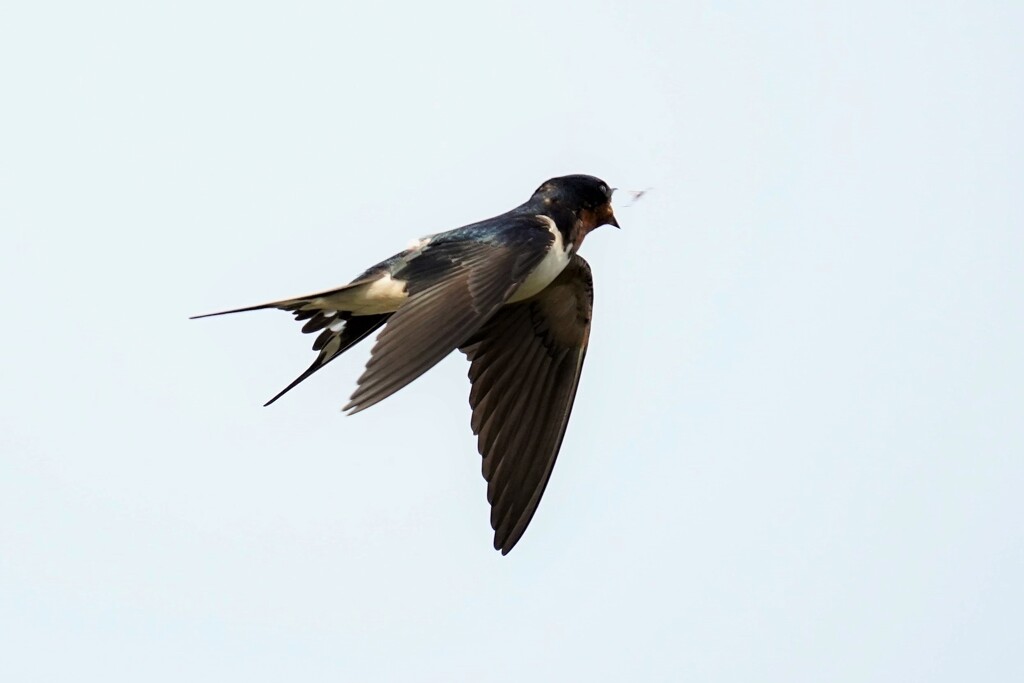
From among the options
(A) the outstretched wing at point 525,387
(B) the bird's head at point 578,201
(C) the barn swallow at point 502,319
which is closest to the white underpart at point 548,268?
(C) the barn swallow at point 502,319

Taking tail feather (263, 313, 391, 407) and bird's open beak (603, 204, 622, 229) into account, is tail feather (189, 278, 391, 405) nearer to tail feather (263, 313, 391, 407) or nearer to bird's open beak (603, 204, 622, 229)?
tail feather (263, 313, 391, 407)

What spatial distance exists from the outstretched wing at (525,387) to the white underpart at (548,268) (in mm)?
264

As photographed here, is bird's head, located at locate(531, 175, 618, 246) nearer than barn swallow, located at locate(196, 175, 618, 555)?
No

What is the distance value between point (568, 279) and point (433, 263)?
39.7 inches

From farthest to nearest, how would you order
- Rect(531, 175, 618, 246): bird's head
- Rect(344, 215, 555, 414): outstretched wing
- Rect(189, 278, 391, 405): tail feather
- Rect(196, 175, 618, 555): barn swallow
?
1. Rect(531, 175, 618, 246): bird's head
2. Rect(189, 278, 391, 405): tail feather
3. Rect(196, 175, 618, 555): barn swallow
4. Rect(344, 215, 555, 414): outstretched wing

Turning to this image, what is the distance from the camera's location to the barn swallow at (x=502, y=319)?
251 inches

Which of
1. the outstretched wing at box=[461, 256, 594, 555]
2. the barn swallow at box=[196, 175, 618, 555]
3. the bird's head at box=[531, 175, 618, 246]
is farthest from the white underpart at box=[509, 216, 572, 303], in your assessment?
the outstretched wing at box=[461, 256, 594, 555]

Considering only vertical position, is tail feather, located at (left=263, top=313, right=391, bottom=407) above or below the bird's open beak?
below

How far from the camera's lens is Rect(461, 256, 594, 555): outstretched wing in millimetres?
7395

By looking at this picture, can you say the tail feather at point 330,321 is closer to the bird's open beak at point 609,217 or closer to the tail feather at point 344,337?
the tail feather at point 344,337

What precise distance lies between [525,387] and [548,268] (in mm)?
616

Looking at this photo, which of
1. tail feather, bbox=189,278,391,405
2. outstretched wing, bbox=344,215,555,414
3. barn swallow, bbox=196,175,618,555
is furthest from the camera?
tail feather, bbox=189,278,391,405

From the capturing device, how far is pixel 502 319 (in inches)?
307

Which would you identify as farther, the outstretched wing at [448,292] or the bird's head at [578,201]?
the bird's head at [578,201]
